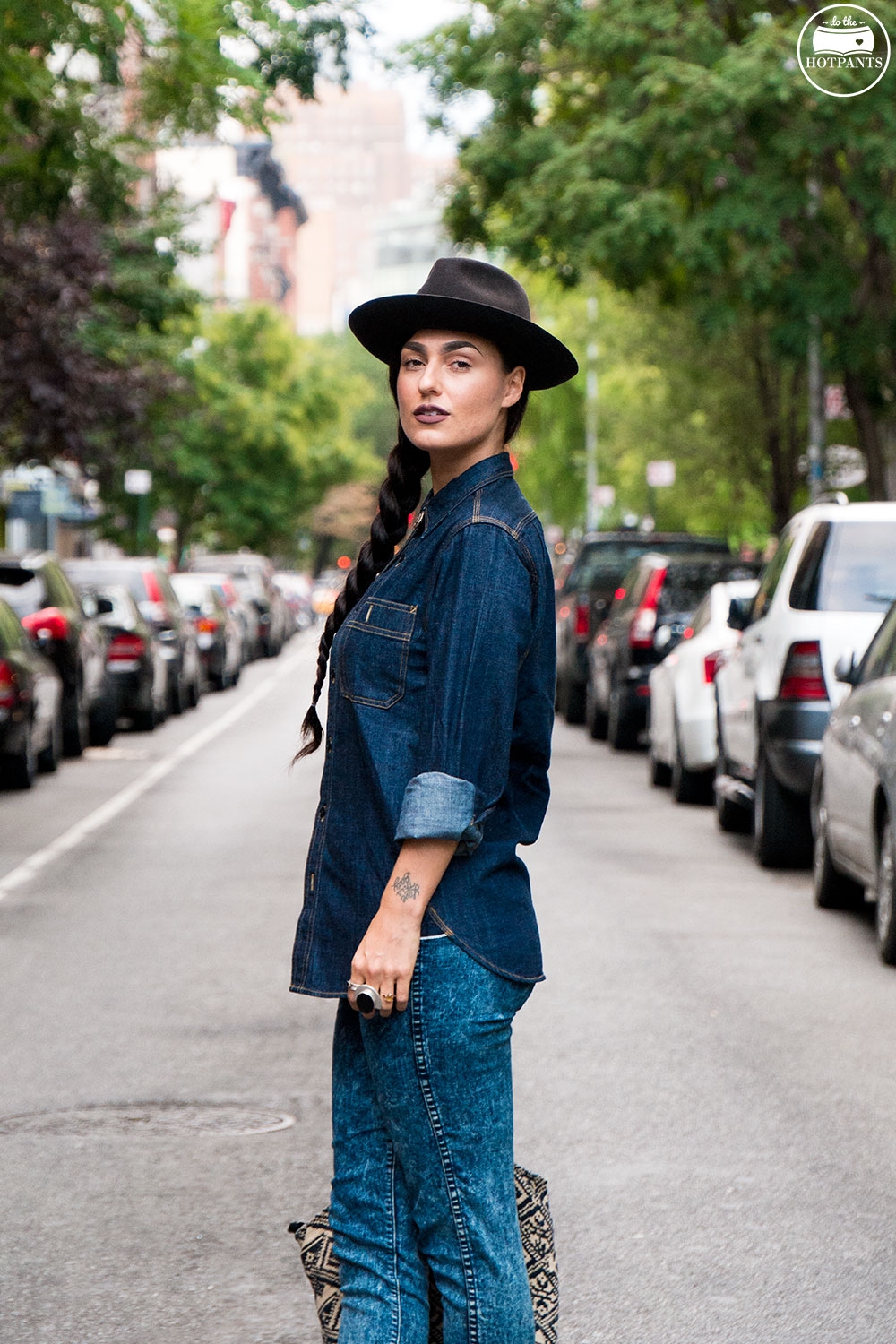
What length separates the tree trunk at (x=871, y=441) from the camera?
2419 centimetres

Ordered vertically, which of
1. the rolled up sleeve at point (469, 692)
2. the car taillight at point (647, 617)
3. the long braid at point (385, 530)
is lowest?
the car taillight at point (647, 617)

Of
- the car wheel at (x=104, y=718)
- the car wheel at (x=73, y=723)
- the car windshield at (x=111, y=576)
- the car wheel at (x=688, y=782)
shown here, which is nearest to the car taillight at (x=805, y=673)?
the car wheel at (x=688, y=782)

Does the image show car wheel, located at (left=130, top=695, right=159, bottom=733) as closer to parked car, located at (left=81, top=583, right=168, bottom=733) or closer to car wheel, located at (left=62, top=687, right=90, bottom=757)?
parked car, located at (left=81, top=583, right=168, bottom=733)

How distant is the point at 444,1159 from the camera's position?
312 centimetres

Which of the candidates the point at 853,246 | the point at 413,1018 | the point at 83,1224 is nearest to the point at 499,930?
the point at 413,1018

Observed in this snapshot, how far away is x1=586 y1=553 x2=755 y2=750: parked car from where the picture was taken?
61.4ft

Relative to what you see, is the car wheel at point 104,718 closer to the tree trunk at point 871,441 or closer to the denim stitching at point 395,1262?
the tree trunk at point 871,441

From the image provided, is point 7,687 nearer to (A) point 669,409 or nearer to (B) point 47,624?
(B) point 47,624

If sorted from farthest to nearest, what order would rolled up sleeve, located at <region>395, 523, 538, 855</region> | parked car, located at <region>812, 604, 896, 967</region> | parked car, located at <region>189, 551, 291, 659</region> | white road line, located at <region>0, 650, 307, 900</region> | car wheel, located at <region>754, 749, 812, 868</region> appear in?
parked car, located at <region>189, 551, 291, 659</region>
white road line, located at <region>0, 650, 307, 900</region>
car wheel, located at <region>754, 749, 812, 868</region>
parked car, located at <region>812, 604, 896, 967</region>
rolled up sleeve, located at <region>395, 523, 538, 855</region>

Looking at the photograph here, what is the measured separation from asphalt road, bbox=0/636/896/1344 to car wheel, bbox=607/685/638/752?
22.8 ft

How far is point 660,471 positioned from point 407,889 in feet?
141

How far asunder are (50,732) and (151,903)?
7.52 m

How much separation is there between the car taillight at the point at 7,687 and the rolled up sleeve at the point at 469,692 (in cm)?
1304

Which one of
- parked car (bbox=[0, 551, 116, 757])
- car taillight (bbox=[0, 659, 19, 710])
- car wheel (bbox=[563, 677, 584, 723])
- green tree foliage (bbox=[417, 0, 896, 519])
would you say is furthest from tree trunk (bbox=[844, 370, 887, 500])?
car taillight (bbox=[0, 659, 19, 710])
